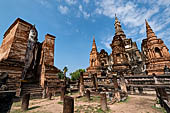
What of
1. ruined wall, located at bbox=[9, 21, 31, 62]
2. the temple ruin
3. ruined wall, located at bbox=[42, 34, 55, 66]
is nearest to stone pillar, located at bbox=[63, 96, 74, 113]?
the temple ruin

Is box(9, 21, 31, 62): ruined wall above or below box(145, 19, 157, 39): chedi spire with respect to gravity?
below

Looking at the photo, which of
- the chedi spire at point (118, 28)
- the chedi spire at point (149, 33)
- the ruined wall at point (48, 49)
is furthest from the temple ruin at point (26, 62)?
the chedi spire at point (118, 28)

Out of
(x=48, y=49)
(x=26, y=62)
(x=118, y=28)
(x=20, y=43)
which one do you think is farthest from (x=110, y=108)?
(x=118, y=28)

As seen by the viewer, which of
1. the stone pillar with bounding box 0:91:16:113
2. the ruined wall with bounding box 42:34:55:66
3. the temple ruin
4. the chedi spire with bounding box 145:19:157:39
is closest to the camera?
the stone pillar with bounding box 0:91:16:113

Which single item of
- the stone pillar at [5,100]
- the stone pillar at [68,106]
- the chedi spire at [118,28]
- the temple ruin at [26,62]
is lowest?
the stone pillar at [68,106]

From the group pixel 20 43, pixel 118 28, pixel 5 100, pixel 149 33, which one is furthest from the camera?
pixel 118 28

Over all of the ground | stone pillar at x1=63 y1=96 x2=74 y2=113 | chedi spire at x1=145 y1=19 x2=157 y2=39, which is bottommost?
the ground

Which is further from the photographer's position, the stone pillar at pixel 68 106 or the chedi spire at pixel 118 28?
the chedi spire at pixel 118 28

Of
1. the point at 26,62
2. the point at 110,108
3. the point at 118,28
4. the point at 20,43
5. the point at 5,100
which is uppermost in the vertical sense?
the point at 118,28

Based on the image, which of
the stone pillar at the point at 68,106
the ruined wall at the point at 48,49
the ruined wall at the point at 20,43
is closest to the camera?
the stone pillar at the point at 68,106

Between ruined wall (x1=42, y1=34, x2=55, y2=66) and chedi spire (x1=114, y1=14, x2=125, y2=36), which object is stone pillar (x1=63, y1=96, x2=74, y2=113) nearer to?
ruined wall (x1=42, y1=34, x2=55, y2=66)

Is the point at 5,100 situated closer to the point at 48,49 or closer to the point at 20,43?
the point at 20,43

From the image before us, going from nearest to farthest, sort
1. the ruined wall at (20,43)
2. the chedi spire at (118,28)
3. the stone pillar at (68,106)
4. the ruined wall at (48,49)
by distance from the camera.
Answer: the stone pillar at (68,106) → the ruined wall at (20,43) → the ruined wall at (48,49) → the chedi spire at (118,28)

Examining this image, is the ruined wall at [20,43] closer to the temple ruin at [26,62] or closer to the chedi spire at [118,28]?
the temple ruin at [26,62]
